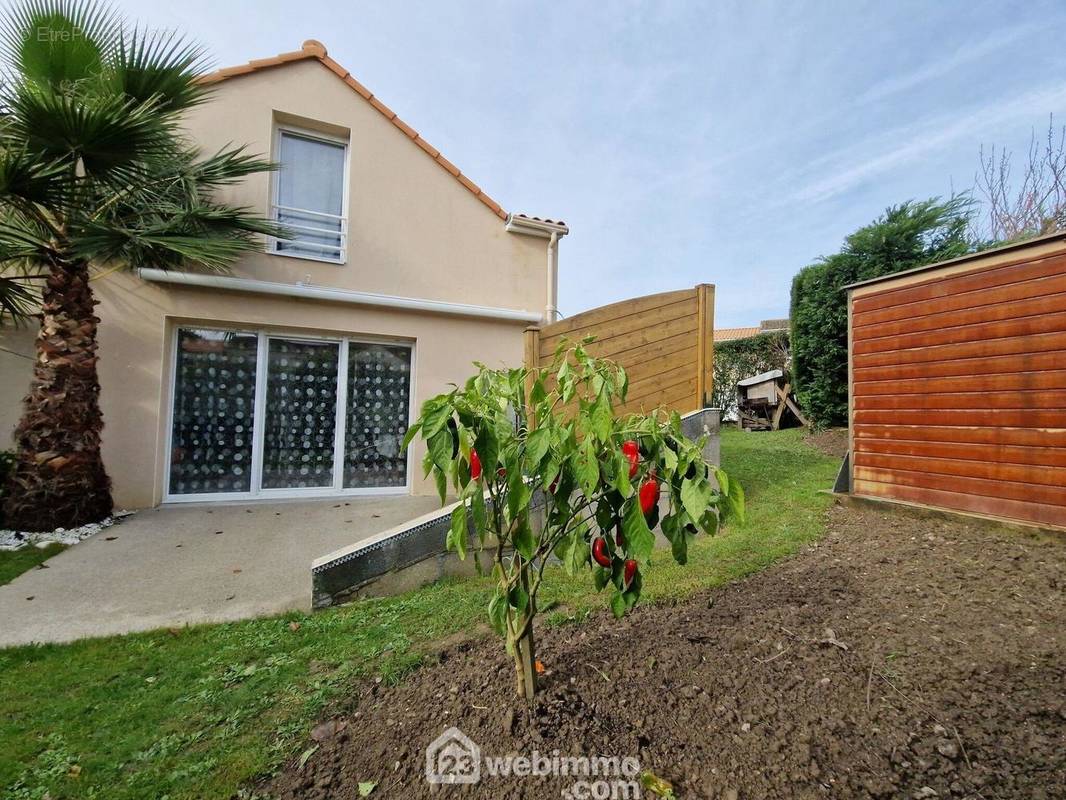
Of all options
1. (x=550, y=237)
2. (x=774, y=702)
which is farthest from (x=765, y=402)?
(x=774, y=702)

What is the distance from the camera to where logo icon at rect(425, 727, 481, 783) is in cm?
143

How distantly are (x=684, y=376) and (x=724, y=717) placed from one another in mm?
3843

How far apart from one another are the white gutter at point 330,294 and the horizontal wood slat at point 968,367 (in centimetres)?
435

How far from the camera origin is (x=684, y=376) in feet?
16.6

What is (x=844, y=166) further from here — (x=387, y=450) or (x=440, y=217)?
(x=387, y=450)

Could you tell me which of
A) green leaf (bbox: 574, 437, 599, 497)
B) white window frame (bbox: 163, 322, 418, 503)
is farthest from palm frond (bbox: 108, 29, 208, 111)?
green leaf (bbox: 574, 437, 599, 497)

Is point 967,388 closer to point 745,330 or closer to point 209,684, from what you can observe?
point 209,684

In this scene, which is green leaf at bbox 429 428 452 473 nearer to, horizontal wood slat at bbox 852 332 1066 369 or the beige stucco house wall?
horizontal wood slat at bbox 852 332 1066 369

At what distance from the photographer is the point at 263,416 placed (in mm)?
5844

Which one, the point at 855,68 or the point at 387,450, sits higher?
the point at 855,68

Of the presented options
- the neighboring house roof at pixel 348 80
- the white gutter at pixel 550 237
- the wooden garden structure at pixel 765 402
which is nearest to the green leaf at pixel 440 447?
the white gutter at pixel 550 237

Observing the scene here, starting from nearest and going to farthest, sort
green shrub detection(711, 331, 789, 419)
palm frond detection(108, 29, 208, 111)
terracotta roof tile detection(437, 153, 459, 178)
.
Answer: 1. palm frond detection(108, 29, 208, 111)
2. terracotta roof tile detection(437, 153, 459, 178)
3. green shrub detection(711, 331, 789, 419)

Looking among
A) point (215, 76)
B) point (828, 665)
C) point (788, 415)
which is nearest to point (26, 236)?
point (215, 76)

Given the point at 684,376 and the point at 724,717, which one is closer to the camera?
the point at 724,717
